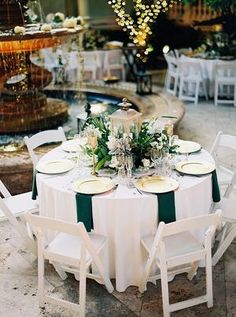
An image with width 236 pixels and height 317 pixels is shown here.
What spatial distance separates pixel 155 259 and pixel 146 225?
A: 0.82 ft

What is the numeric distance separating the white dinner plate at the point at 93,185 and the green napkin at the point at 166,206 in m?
0.35

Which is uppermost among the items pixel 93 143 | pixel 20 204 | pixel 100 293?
pixel 93 143

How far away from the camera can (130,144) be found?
11.3 ft

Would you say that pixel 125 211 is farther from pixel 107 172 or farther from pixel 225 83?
pixel 225 83

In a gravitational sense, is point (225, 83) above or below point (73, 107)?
above

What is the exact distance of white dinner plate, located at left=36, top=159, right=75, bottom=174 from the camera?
3.59 m

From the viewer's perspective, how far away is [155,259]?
3049 mm

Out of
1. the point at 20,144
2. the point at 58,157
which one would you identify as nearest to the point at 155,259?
the point at 58,157

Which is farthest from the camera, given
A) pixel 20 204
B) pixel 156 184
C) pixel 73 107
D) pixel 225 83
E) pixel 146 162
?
pixel 225 83

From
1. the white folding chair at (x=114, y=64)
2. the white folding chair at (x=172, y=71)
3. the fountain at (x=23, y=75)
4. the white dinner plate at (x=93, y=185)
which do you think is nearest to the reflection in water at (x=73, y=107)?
the fountain at (x=23, y=75)

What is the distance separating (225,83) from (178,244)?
17.6 ft

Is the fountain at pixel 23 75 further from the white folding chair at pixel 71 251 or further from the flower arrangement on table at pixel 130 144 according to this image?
the white folding chair at pixel 71 251

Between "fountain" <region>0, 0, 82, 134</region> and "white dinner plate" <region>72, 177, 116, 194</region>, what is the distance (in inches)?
106

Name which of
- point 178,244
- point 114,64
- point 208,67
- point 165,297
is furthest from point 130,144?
point 114,64
